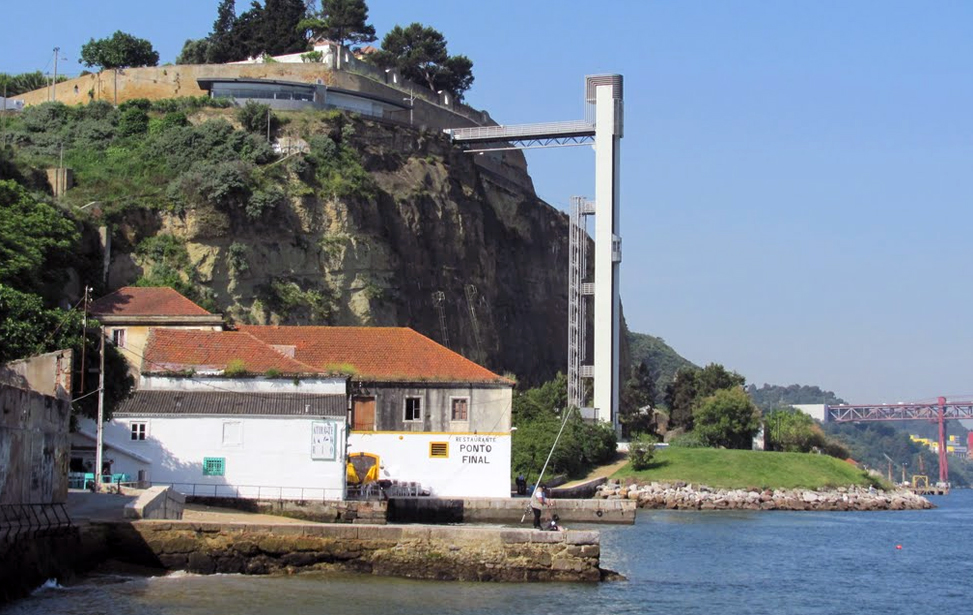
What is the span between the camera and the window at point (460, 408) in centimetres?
4922

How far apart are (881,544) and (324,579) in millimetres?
25723

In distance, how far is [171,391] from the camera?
4397 cm

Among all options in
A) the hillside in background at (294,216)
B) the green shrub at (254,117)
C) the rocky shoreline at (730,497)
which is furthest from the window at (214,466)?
the green shrub at (254,117)

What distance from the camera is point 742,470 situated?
70875 millimetres

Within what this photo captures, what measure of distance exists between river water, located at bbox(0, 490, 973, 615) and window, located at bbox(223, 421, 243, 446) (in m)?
11.4

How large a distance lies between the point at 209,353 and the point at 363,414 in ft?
19.2

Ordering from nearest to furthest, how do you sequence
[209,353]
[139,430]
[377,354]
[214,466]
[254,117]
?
→ [214,466], [139,430], [209,353], [377,354], [254,117]

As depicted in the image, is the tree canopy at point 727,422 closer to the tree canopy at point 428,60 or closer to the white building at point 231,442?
the tree canopy at point 428,60

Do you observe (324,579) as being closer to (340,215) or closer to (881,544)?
(881,544)

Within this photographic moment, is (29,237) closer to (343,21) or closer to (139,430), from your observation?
(139,430)

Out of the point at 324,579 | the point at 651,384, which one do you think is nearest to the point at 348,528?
the point at 324,579

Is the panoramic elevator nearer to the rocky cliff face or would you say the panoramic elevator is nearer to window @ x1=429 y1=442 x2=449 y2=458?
the rocky cliff face

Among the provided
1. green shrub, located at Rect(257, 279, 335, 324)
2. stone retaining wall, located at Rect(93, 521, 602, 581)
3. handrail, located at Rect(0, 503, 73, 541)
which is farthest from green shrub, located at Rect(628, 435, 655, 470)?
handrail, located at Rect(0, 503, 73, 541)

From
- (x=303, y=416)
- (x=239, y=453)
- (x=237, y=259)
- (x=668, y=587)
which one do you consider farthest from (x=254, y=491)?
(x=237, y=259)
